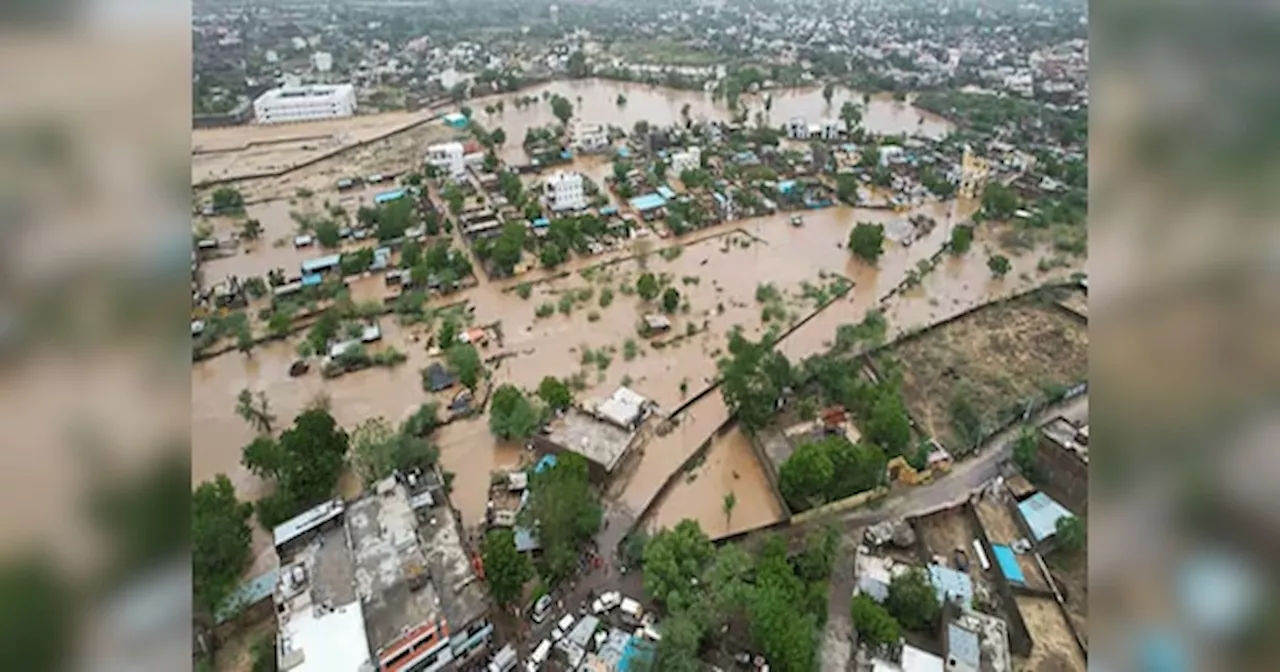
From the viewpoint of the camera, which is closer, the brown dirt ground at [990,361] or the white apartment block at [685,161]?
the brown dirt ground at [990,361]

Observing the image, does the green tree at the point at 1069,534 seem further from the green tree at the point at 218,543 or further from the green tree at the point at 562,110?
the green tree at the point at 562,110

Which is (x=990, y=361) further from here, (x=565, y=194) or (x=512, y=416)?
(x=565, y=194)

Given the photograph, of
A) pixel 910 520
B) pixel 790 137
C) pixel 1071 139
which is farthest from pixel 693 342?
pixel 1071 139

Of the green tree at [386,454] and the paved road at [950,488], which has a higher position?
the green tree at [386,454]

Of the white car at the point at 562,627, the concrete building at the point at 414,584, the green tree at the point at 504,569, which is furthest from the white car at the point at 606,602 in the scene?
the concrete building at the point at 414,584

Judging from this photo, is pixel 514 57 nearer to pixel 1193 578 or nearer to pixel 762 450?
pixel 762 450

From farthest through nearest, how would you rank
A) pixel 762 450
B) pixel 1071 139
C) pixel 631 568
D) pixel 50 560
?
pixel 1071 139, pixel 762 450, pixel 631 568, pixel 50 560

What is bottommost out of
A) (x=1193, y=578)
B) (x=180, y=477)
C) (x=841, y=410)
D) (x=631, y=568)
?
(x=631, y=568)
